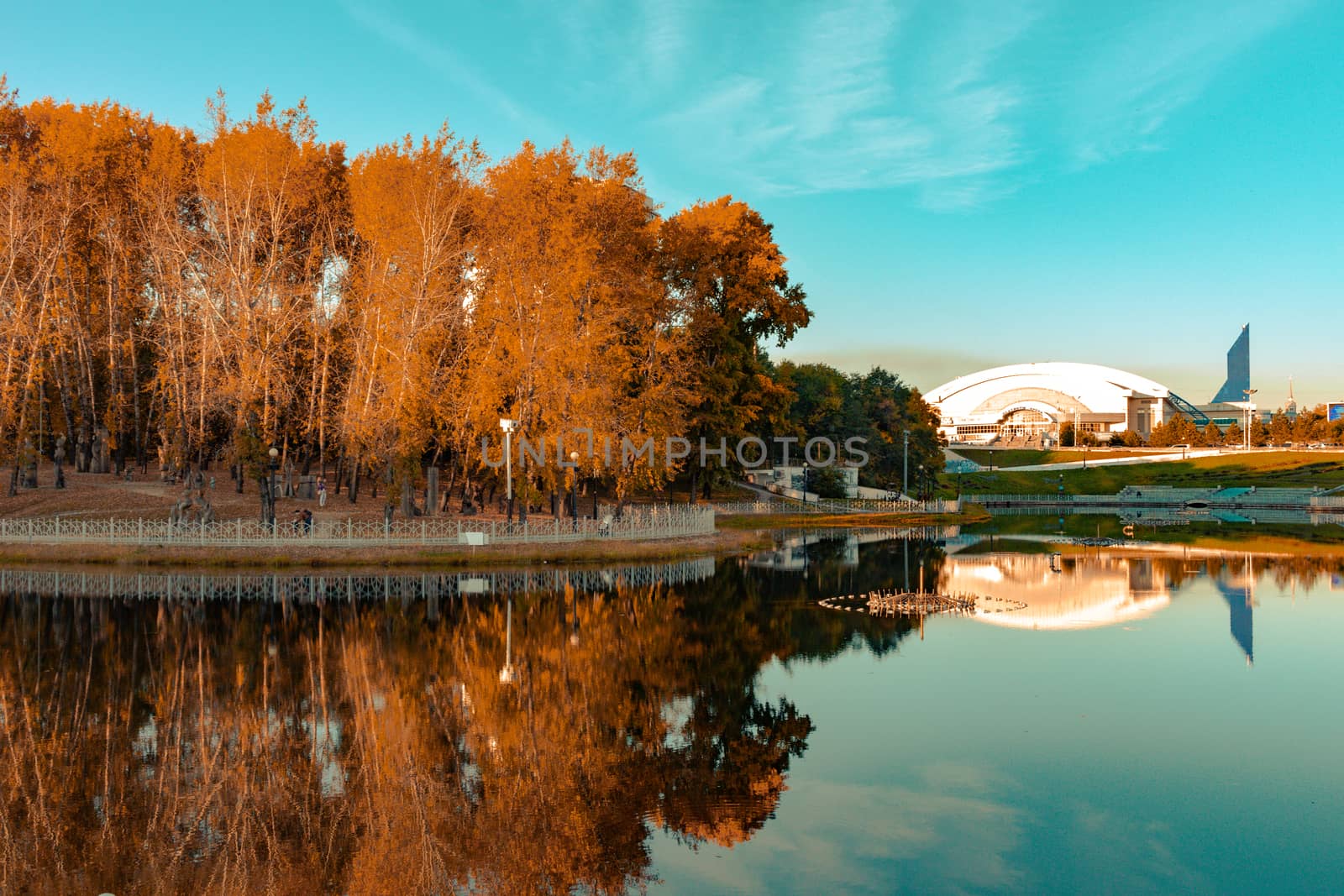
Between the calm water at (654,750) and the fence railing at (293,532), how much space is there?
758cm

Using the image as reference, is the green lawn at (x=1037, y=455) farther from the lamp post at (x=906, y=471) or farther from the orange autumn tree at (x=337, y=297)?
the orange autumn tree at (x=337, y=297)

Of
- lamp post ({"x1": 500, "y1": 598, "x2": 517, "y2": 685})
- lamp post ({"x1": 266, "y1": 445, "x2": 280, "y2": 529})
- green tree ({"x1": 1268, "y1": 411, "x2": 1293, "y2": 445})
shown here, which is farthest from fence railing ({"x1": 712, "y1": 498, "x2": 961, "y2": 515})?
green tree ({"x1": 1268, "y1": 411, "x2": 1293, "y2": 445})

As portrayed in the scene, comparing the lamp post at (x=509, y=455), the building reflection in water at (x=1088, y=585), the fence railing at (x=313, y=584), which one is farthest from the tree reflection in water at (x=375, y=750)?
the lamp post at (x=509, y=455)

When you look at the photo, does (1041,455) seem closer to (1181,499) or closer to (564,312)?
(1181,499)

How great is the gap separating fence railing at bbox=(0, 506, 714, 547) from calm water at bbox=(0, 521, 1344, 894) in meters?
7.58

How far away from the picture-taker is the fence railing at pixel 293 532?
3372 cm

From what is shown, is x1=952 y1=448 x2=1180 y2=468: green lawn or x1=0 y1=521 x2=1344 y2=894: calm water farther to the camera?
x1=952 y1=448 x2=1180 y2=468: green lawn

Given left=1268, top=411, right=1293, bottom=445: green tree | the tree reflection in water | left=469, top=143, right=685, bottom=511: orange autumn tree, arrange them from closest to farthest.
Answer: the tree reflection in water
left=469, top=143, right=685, bottom=511: orange autumn tree
left=1268, top=411, right=1293, bottom=445: green tree

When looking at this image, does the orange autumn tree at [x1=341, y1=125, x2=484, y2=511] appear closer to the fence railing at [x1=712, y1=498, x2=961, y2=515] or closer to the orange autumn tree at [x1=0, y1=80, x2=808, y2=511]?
the orange autumn tree at [x1=0, y1=80, x2=808, y2=511]

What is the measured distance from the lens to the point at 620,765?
12641 mm

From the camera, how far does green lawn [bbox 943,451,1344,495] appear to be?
110 m

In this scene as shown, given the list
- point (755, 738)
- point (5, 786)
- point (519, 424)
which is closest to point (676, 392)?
point (519, 424)

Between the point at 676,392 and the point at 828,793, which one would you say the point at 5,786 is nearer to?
the point at 828,793

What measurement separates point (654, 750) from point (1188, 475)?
12427 cm
